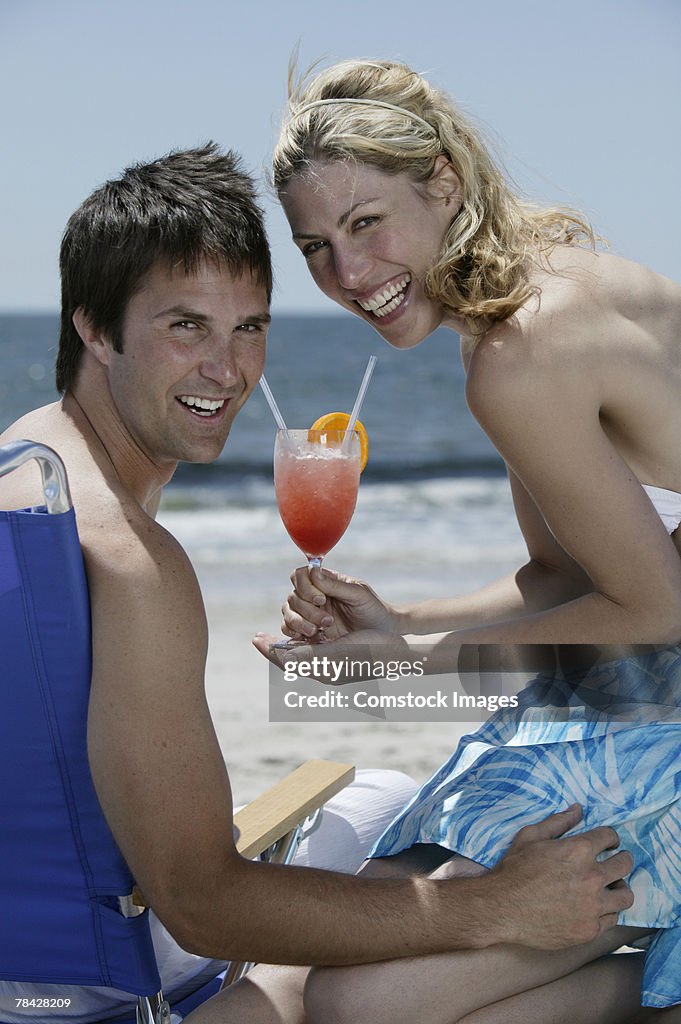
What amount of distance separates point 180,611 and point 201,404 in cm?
63

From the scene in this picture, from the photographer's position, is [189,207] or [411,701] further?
[411,701]

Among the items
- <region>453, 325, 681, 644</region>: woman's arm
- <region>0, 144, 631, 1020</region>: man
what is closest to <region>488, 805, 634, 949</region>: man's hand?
<region>0, 144, 631, 1020</region>: man

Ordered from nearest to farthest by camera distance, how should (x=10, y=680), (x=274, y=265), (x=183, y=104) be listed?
(x=10, y=680) < (x=274, y=265) < (x=183, y=104)

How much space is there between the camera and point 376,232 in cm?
270

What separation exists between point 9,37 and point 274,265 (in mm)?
48632

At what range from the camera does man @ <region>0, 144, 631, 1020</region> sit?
1.97 meters

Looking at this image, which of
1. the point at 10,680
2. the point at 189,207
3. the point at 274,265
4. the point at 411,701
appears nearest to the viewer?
A: the point at 10,680

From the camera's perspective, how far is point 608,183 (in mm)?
31969

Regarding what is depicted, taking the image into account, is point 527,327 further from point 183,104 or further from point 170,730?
point 183,104

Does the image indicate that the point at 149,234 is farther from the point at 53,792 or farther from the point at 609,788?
the point at 609,788

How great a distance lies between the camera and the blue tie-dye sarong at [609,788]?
2369 millimetres

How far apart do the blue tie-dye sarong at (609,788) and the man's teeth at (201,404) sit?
3.06ft

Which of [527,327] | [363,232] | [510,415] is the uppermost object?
[363,232]

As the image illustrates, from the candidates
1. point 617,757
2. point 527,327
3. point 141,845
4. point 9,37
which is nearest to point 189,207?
point 527,327
